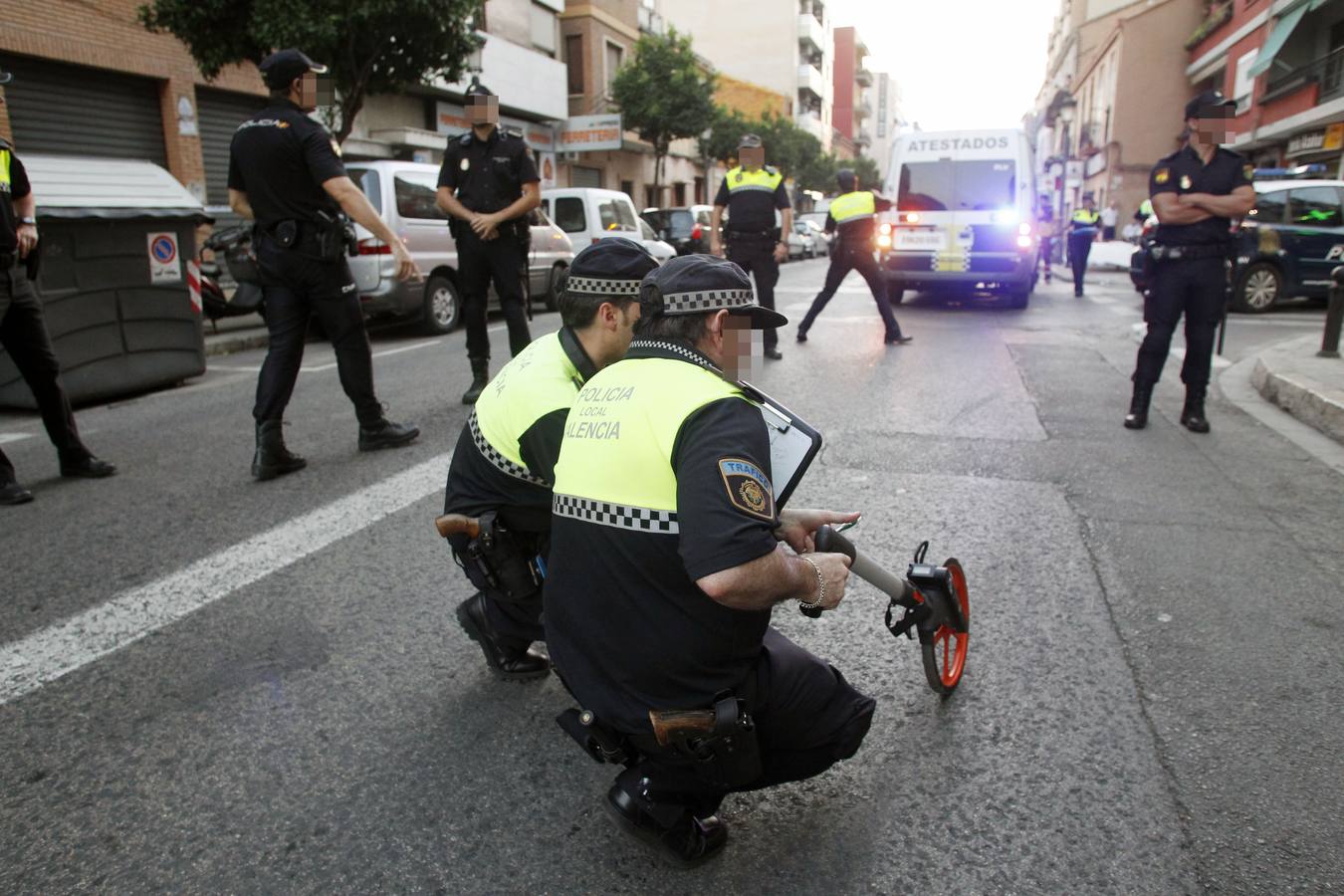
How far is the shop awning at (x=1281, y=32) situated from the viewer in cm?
2389

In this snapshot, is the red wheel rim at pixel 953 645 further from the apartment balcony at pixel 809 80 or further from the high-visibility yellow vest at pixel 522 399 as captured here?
the apartment balcony at pixel 809 80

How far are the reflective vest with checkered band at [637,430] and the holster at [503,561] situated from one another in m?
0.73

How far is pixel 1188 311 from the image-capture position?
5895 millimetres

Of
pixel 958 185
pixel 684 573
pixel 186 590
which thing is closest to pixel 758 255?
pixel 958 185

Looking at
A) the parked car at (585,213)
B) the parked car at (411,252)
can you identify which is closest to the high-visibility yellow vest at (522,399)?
the parked car at (411,252)

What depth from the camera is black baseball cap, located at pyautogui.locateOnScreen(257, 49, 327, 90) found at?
4832 mm

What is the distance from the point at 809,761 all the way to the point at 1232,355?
8.87 m

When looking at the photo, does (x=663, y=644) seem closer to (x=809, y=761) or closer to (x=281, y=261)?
(x=809, y=761)

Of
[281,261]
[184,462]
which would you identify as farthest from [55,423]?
[281,261]

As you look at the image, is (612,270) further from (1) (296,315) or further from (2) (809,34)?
(2) (809,34)

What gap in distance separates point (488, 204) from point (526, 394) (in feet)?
14.4

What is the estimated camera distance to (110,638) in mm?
3217

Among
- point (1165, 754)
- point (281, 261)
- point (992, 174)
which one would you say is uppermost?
point (992, 174)

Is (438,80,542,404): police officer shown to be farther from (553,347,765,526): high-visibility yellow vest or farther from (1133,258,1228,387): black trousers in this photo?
(553,347,765,526): high-visibility yellow vest
